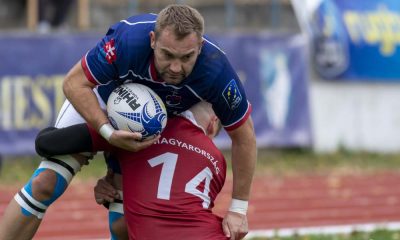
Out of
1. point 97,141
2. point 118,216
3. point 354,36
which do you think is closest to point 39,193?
point 97,141

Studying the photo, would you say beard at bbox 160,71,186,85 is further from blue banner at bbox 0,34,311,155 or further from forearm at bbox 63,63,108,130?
blue banner at bbox 0,34,311,155

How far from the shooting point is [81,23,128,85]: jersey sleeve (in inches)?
224

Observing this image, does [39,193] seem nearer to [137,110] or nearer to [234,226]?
[137,110]

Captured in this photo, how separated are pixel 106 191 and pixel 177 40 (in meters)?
1.39

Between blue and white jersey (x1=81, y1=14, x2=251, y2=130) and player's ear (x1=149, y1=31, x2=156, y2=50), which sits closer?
player's ear (x1=149, y1=31, x2=156, y2=50)

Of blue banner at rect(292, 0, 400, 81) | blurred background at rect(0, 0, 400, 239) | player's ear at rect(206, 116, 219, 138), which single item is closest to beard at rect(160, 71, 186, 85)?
player's ear at rect(206, 116, 219, 138)

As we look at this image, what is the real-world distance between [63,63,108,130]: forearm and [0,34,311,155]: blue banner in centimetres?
829

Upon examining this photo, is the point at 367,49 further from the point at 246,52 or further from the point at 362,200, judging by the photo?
the point at 362,200

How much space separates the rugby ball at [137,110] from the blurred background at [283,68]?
26.2 feet

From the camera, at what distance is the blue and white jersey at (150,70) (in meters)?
5.69

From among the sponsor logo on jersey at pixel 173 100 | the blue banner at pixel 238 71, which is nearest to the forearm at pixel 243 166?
the sponsor logo on jersey at pixel 173 100

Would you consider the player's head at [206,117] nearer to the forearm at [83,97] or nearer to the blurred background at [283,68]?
the forearm at [83,97]

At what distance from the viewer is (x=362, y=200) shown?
455 inches

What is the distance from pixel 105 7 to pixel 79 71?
10.2m
